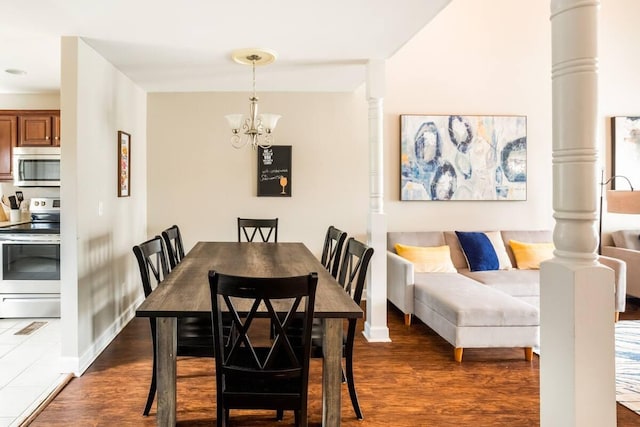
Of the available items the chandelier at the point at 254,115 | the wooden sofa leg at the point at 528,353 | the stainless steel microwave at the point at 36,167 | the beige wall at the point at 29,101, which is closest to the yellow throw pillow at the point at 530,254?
the wooden sofa leg at the point at 528,353

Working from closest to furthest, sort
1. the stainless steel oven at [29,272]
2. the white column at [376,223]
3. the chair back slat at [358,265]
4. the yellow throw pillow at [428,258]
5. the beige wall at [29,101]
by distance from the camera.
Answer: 1. the chair back slat at [358,265]
2. the white column at [376,223]
3. the stainless steel oven at [29,272]
4. the yellow throw pillow at [428,258]
5. the beige wall at [29,101]

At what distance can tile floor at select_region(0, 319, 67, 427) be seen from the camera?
2.49m

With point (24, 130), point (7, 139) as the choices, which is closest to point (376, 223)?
point (24, 130)

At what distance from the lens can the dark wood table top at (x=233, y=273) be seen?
6.03ft

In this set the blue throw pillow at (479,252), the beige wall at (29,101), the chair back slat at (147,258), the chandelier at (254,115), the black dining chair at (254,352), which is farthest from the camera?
the beige wall at (29,101)

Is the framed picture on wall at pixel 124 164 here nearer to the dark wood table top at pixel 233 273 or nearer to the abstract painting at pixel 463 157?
the dark wood table top at pixel 233 273

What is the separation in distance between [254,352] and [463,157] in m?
3.93

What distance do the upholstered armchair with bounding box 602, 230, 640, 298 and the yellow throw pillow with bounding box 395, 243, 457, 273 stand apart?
1910 millimetres

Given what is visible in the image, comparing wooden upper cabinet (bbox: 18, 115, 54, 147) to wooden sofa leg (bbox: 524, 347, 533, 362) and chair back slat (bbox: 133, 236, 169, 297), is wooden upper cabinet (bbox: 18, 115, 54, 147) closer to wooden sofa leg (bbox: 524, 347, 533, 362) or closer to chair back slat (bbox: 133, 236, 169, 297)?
chair back slat (bbox: 133, 236, 169, 297)

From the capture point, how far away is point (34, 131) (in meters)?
4.59

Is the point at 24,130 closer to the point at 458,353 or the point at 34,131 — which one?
the point at 34,131

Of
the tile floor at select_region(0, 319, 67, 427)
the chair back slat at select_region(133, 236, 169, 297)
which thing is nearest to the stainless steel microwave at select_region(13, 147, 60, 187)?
the tile floor at select_region(0, 319, 67, 427)

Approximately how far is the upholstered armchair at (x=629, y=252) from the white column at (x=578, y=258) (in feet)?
13.6

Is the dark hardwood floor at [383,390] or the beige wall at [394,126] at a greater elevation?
the beige wall at [394,126]
